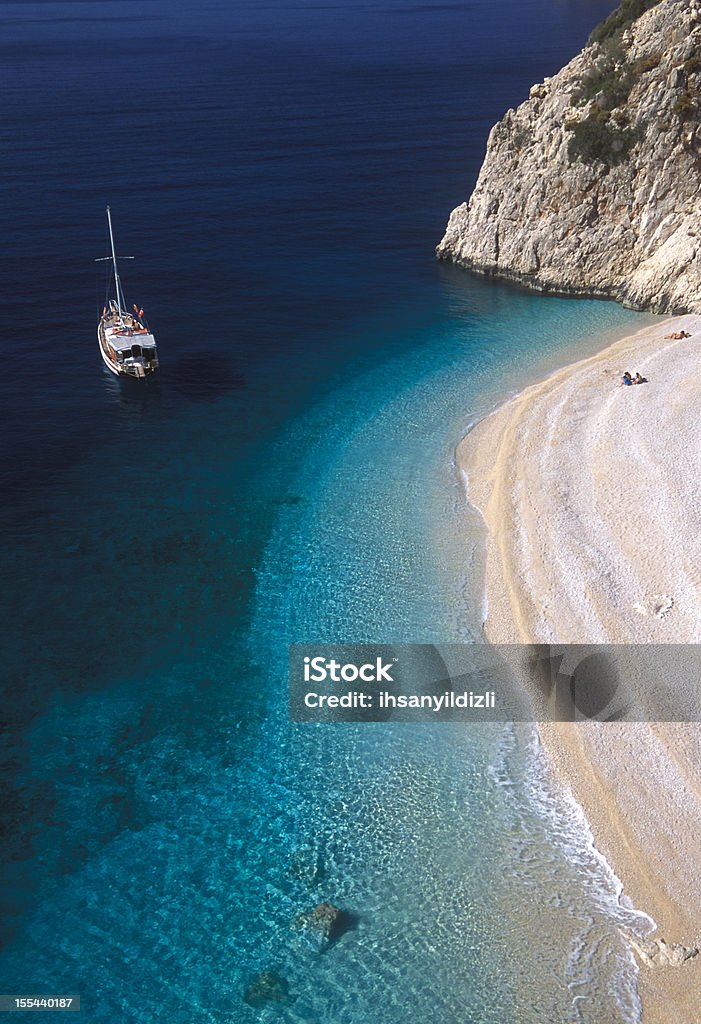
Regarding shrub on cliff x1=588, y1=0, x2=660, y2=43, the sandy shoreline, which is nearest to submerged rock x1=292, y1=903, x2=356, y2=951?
the sandy shoreline

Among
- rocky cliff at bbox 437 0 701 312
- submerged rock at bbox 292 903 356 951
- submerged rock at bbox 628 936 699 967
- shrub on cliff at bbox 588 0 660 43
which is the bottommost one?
submerged rock at bbox 292 903 356 951

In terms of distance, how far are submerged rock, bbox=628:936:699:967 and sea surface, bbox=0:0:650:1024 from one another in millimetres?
542

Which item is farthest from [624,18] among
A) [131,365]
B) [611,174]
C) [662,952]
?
[662,952]

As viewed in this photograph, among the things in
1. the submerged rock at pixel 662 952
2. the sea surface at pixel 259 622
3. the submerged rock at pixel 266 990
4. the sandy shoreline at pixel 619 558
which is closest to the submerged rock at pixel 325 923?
the sea surface at pixel 259 622

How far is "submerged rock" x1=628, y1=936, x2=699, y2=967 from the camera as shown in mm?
25656

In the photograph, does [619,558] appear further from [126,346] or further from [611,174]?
[611,174]

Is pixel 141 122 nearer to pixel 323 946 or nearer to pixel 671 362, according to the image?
pixel 671 362

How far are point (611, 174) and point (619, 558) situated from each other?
43.0 metres

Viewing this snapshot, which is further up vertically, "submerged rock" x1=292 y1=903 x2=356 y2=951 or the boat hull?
the boat hull

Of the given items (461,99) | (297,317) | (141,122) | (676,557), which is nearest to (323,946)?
(676,557)

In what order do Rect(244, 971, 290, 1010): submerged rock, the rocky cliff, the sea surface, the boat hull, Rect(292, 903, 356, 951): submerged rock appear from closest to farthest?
Rect(244, 971, 290, 1010): submerged rock, the sea surface, Rect(292, 903, 356, 951): submerged rock, the boat hull, the rocky cliff

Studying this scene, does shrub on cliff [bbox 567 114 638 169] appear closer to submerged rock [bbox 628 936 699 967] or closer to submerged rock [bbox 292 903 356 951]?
submerged rock [bbox 628 936 699 967]

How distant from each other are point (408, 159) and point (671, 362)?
60.1m

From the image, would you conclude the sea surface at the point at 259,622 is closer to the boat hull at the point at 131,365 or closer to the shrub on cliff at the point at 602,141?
the boat hull at the point at 131,365
